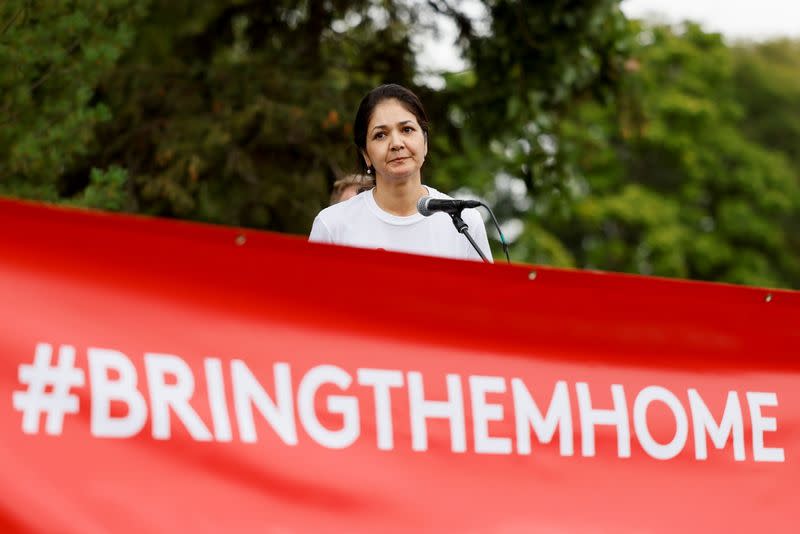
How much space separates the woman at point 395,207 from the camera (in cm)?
434

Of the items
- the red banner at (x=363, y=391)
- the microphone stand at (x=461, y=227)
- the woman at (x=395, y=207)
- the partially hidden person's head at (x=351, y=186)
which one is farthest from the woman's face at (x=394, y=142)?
the red banner at (x=363, y=391)

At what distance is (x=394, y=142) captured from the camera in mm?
4426

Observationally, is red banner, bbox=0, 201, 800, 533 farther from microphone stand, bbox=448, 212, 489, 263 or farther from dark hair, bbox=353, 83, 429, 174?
dark hair, bbox=353, 83, 429, 174

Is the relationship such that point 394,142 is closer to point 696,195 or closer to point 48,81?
point 48,81

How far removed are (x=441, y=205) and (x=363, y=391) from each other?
111cm

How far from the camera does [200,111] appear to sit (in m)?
9.36

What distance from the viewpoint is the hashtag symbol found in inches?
111

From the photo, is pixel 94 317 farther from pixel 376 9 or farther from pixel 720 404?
pixel 376 9

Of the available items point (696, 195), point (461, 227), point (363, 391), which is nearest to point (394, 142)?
point (461, 227)

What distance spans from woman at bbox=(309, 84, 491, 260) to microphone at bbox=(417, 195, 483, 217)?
166 mm

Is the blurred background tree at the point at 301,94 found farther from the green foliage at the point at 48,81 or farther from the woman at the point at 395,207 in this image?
the woman at the point at 395,207

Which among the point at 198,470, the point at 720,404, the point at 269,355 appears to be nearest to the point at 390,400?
the point at 269,355

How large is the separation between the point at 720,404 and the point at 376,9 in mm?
6872

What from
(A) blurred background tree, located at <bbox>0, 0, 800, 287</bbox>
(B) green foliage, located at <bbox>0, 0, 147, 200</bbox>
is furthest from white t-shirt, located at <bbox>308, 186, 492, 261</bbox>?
(A) blurred background tree, located at <bbox>0, 0, 800, 287</bbox>
